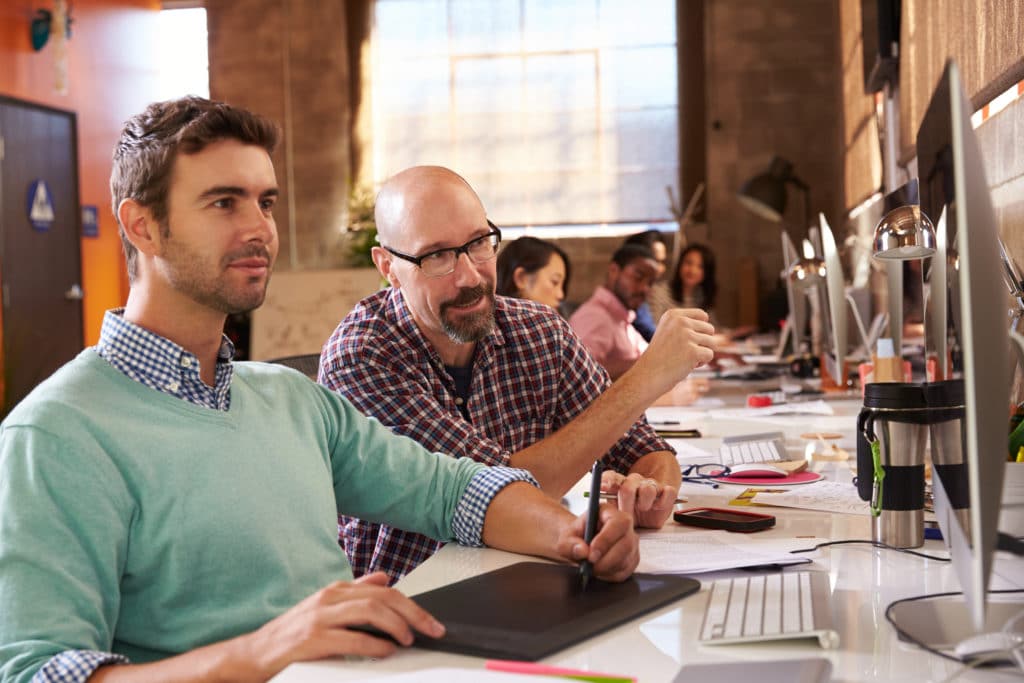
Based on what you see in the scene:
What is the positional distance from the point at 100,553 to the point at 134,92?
857 centimetres

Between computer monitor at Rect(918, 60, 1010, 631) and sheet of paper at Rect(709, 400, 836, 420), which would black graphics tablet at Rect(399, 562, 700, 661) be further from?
sheet of paper at Rect(709, 400, 836, 420)

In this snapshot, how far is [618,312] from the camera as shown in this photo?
16.1 ft

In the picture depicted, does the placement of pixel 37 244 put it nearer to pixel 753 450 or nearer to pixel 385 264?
pixel 385 264

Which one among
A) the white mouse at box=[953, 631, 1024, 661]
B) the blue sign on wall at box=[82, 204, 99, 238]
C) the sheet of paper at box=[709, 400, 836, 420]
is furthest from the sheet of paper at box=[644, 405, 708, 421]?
the blue sign on wall at box=[82, 204, 99, 238]

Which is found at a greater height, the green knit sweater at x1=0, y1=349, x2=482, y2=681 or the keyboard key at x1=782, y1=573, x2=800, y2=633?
the green knit sweater at x1=0, y1=349, x2=482, y2=681

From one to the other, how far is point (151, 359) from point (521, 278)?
9.78 ft

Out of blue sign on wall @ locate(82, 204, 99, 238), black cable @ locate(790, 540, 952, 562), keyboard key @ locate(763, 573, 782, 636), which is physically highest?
blue sign on wall @ locate(82, 204, 99, 238)

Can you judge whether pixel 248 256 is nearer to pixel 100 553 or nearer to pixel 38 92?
pixel 100 553

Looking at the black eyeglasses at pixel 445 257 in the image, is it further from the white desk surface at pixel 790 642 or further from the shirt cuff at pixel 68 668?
the shirt cuff at pixel 68 668

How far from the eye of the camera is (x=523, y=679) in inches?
38.4

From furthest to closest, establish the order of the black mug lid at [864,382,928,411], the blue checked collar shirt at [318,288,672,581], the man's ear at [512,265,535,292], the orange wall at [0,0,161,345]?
the orange wall at [0,0,161,345], the man's ear at [512,265,535,292], the blue checked collar shirt at [318,288,672,581], the black mug lid at [864,382,928,411]

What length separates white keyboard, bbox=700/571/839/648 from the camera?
1.06m

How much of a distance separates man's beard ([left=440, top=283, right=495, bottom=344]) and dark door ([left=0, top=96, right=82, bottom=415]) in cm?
586

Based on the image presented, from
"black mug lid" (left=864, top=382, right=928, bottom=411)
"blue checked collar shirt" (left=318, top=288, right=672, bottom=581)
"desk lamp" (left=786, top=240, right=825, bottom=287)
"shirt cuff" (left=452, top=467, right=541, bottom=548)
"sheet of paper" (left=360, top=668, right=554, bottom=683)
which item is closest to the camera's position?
"sheet of paper" (left=360, top=668, right=554, bottom=683)
